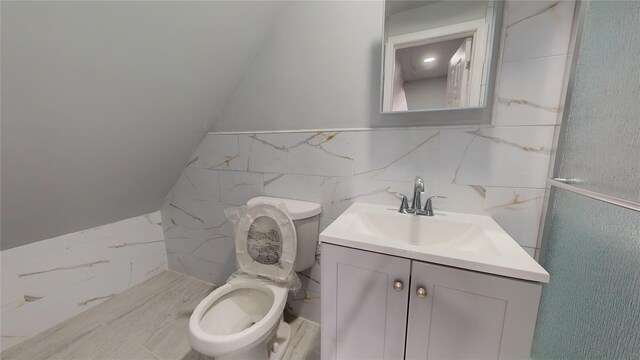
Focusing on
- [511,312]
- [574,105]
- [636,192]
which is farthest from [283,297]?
[574,105]

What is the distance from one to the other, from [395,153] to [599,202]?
66 centimetres

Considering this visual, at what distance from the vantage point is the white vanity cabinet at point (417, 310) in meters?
0.62

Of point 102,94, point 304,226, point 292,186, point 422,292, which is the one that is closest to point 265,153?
point 292,186

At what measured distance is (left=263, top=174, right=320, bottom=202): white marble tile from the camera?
1.28 meters

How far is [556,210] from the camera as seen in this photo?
33.9 inches

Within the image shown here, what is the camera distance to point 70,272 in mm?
1427

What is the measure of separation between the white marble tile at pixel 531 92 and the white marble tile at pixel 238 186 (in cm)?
Result: 126

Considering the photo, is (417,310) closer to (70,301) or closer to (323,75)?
(323,75)

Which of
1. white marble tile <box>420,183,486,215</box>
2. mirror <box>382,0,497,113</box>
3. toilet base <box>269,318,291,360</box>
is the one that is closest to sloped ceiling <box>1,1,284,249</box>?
mirror <box>382,0,497,113</box>

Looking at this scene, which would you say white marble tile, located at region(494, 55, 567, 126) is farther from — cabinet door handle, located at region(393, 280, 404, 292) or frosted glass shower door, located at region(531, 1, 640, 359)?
cabinet door handle, located at region(393, 280, 404, 292)

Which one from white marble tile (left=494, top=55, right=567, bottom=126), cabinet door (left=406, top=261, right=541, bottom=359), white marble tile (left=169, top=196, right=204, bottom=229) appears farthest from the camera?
white marble tile (left=169, top=196, right=204, bottom=229)

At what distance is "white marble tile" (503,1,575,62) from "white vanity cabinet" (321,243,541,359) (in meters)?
0.82

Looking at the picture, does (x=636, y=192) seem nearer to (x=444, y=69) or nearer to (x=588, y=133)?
(x=588, y=133)

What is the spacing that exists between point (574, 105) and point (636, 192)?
357 mm
